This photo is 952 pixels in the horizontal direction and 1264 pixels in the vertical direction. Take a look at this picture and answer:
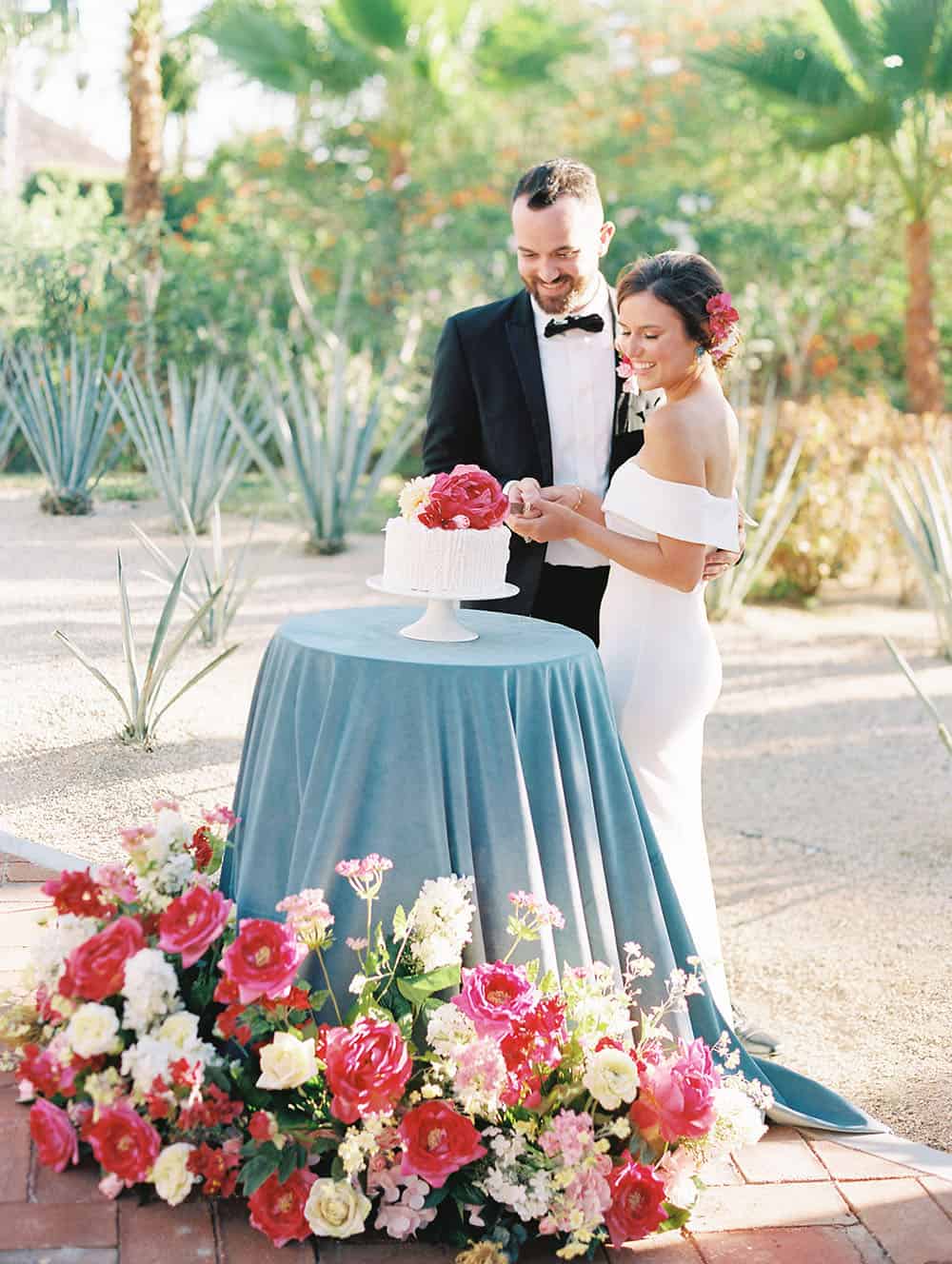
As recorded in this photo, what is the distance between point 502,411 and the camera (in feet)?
11.8

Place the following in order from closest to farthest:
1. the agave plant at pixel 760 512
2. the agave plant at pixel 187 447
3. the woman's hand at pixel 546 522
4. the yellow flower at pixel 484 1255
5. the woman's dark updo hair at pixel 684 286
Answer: the yellow flower at pixel 484 1255
the woman's dark updo hair at pixel 684 286
the woman's hand at pixel 546 522
the agave plant at pixel 187 447
the agave plant at pixel 760 512

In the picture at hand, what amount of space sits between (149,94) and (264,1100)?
9.72 metres

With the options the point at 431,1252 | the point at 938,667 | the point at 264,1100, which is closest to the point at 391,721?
the point at 264,1100

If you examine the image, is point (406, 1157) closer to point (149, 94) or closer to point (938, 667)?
point (938, 667)

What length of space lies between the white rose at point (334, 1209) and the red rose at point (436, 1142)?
94mm

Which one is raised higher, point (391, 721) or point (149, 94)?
point (149, 94)

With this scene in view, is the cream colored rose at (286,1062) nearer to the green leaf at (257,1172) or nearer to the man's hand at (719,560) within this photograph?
the green leaf at (257,1172)

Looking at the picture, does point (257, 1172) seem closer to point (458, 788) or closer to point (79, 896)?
point (79, 896)

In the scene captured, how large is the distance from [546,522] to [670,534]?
10.0 inches

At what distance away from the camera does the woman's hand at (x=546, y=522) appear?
2.99m

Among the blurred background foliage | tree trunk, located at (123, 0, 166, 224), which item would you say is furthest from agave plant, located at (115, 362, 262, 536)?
tree trunk, located at (123, 0, 166, 224)

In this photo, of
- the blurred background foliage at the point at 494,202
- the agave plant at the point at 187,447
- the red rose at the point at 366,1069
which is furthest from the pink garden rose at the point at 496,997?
the blurred background foliage at the point at 494,202

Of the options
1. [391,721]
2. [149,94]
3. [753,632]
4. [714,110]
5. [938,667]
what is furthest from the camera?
[714,110]

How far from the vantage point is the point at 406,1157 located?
7.83 ft
